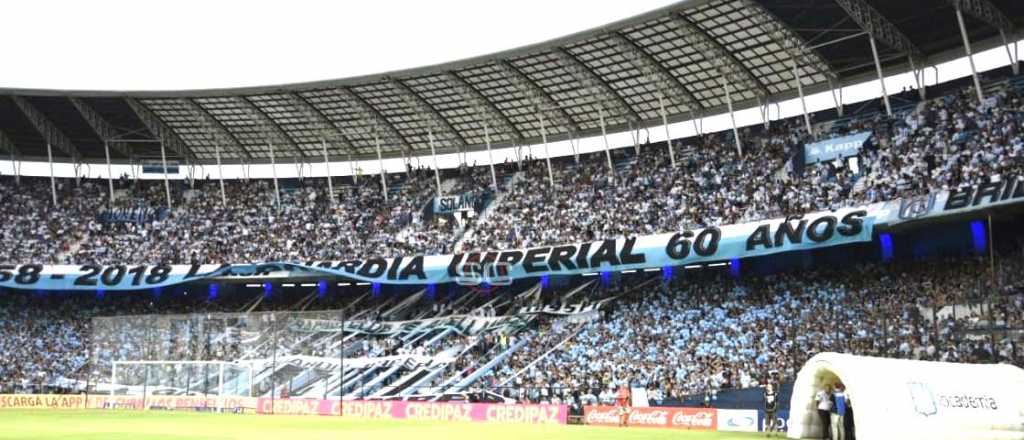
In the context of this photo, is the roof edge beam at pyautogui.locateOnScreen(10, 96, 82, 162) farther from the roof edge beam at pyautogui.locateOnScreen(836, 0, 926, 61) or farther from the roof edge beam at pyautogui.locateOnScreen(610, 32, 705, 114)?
the roof edge beam at pyautogui.locateOnScreen(836, 0, 926, 61)

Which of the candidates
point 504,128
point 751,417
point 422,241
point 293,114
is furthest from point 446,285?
point 751,417

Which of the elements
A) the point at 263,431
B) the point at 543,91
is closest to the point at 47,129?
the point at 543,91

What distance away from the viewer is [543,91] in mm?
60438

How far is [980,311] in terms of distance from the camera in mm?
40438

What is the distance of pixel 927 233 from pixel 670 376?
14.5 m

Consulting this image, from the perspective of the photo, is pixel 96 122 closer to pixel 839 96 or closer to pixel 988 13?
pixel 839 96

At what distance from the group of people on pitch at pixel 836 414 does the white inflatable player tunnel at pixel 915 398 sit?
1.38 feet

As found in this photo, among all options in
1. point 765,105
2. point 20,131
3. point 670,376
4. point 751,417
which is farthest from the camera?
point 20,131

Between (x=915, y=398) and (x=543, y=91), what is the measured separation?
121 ft

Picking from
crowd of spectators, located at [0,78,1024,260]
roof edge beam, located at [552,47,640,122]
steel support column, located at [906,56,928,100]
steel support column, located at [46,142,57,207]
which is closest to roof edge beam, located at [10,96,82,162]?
steel support column, located at [46,142,57,207]

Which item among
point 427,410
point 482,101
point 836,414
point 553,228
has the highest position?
point 482,101

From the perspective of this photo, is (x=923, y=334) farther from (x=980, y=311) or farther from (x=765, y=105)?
(x=765, y=105)

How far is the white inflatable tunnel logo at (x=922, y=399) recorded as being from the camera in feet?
88.8

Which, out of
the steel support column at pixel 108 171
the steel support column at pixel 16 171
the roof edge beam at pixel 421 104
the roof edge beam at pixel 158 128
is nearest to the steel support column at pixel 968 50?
the roof edge beam at pixel 421 104
